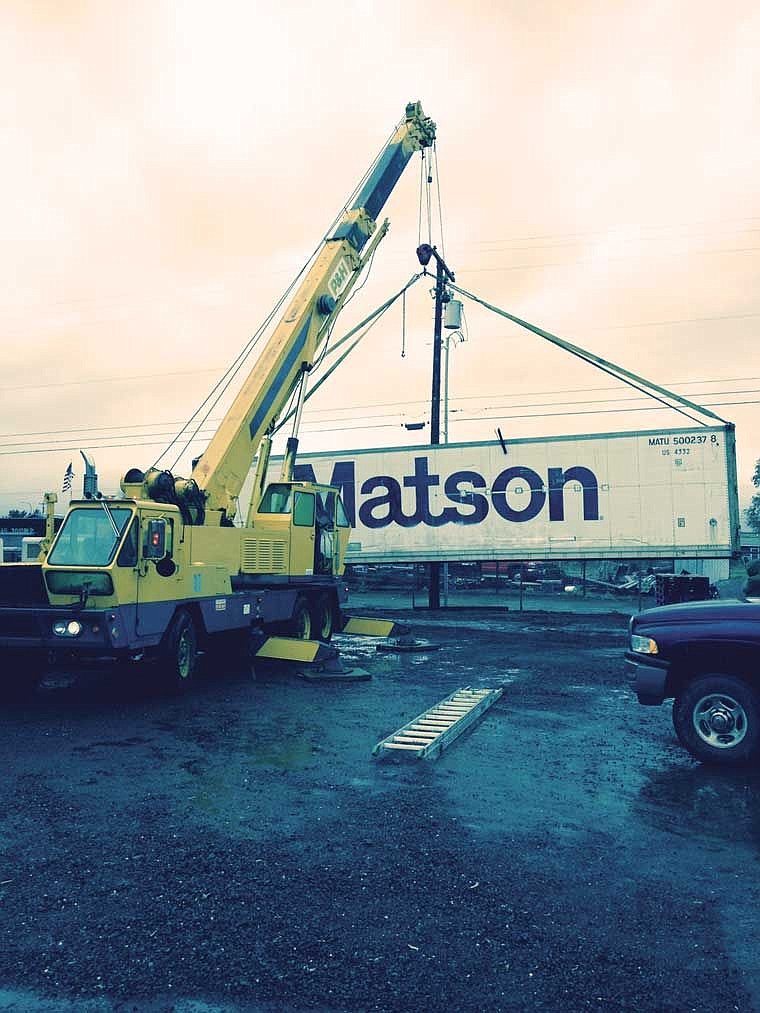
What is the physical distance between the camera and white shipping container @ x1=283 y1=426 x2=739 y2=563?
22.6 metres

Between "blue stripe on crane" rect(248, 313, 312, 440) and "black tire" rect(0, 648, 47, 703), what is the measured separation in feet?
17.4

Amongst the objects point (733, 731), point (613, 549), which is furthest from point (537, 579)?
point (733, 731)

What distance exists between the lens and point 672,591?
74.4 ft

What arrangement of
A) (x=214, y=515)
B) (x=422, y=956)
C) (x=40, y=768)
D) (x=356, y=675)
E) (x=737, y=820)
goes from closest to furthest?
(x=422, y=956)
(x=737, y=820)
(x=40, y=768)
(x=356, y=675)
(x=214, y=515)

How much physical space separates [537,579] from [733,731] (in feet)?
97.8

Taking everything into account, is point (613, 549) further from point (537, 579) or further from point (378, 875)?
point (378, 875)

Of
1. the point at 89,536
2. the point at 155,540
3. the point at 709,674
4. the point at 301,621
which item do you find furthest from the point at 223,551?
the point at 709,674

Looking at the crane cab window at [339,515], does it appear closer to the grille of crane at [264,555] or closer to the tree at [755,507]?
the grille of crane at [264,555]

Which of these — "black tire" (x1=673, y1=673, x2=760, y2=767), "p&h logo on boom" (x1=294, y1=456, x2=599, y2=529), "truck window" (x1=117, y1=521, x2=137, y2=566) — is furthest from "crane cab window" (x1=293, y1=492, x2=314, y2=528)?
"black tire" (x1=673, y1=673, x2=760, y2=767)

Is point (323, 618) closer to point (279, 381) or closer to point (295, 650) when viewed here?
point (295, 650)

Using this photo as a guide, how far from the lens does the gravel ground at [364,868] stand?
3779mm

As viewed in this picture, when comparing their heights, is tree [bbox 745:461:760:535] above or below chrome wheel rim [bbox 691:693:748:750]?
above

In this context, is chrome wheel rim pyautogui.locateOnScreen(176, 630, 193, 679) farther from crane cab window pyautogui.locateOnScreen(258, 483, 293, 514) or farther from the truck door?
crane cab window pyautogui.locateOnScreen(258, 483, 293, 514)

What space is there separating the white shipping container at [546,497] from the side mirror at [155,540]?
14.7 m
